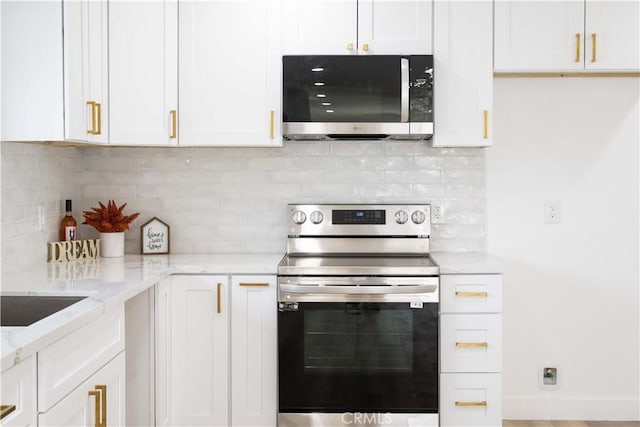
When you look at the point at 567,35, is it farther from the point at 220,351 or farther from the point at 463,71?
the point at 220,351

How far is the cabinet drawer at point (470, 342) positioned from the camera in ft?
9.69

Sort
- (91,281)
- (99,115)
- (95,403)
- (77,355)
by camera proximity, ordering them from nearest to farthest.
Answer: (77,355) < (95,403) < (91,281) < (99,115)

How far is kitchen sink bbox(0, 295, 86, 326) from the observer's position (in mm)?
2307

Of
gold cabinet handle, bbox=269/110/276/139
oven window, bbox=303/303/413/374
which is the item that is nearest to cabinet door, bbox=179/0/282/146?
gold cabinet handle, bbox=269/110/276/139

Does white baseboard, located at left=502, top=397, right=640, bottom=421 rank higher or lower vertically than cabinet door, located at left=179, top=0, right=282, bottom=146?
lower

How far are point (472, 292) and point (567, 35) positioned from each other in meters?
1.26

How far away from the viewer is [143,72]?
312 centimetres

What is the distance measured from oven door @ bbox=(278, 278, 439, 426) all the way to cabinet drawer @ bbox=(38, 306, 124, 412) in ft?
2.81

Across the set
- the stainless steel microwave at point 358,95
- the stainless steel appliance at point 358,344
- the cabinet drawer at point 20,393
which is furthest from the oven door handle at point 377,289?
the cabinet drawer at point 20,393

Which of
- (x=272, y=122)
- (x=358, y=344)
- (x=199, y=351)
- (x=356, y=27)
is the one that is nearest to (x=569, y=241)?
(x=358, y=344)

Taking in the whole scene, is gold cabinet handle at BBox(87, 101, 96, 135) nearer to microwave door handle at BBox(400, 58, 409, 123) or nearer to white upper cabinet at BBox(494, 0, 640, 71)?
microwave door handle at BBox(400, 58, 409, 123)

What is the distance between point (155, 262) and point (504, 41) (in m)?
1.89

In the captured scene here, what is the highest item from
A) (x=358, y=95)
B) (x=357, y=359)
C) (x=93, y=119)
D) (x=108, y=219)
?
(x=358, y=95)

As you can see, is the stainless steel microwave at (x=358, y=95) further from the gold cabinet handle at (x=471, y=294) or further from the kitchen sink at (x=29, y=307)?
the kitchen sink at (x=29, y=307)
